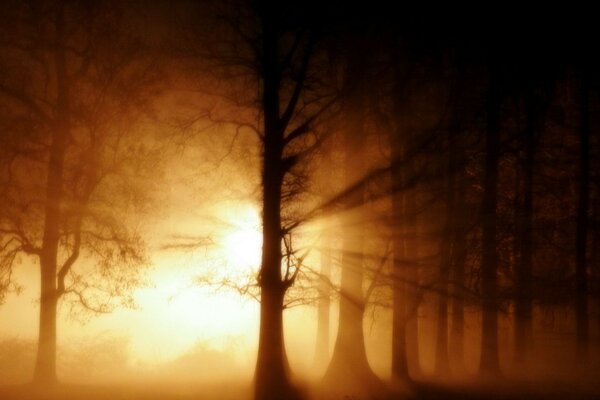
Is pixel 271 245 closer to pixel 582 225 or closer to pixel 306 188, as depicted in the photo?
pixel 306 188

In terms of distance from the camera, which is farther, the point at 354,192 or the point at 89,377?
the point at 89,377

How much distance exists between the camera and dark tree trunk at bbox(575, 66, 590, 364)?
21.1m

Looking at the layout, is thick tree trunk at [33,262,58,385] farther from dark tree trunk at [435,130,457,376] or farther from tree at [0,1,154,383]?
dark tree trunk at [435,130,457,376]

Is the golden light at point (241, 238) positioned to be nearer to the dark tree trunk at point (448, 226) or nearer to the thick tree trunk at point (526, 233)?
Result: the dark tree trunk at point (448, 226)

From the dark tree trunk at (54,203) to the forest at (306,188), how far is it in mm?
51

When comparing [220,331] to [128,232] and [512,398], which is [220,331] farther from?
[512,398]

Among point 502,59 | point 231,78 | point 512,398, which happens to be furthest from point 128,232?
point 502,59

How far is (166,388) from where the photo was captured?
17.0 metres

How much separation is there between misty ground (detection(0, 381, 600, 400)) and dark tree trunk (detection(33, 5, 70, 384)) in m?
1.37

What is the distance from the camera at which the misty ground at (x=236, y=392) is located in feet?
50.9

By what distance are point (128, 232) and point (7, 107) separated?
170 inches

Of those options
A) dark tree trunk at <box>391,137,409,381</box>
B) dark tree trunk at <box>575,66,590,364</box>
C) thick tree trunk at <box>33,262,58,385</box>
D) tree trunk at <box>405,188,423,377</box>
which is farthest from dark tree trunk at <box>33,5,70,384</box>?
dark tree trunk at <box>575,66,590,364</box>

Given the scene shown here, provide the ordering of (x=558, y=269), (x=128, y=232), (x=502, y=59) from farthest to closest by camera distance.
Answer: (x=558, y=269)
(x=502, y=59)
(x=128, y=232)

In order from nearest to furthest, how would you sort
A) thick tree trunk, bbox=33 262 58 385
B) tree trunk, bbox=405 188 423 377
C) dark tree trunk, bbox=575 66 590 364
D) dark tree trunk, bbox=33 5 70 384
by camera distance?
dark tree trunk, bbox=33 5 70 384, thick tree trunk, bbox=33 262 58 385, tree trunk, bbox=405 188 423 377, dark tree trunk, bbox=575 66 590 364
